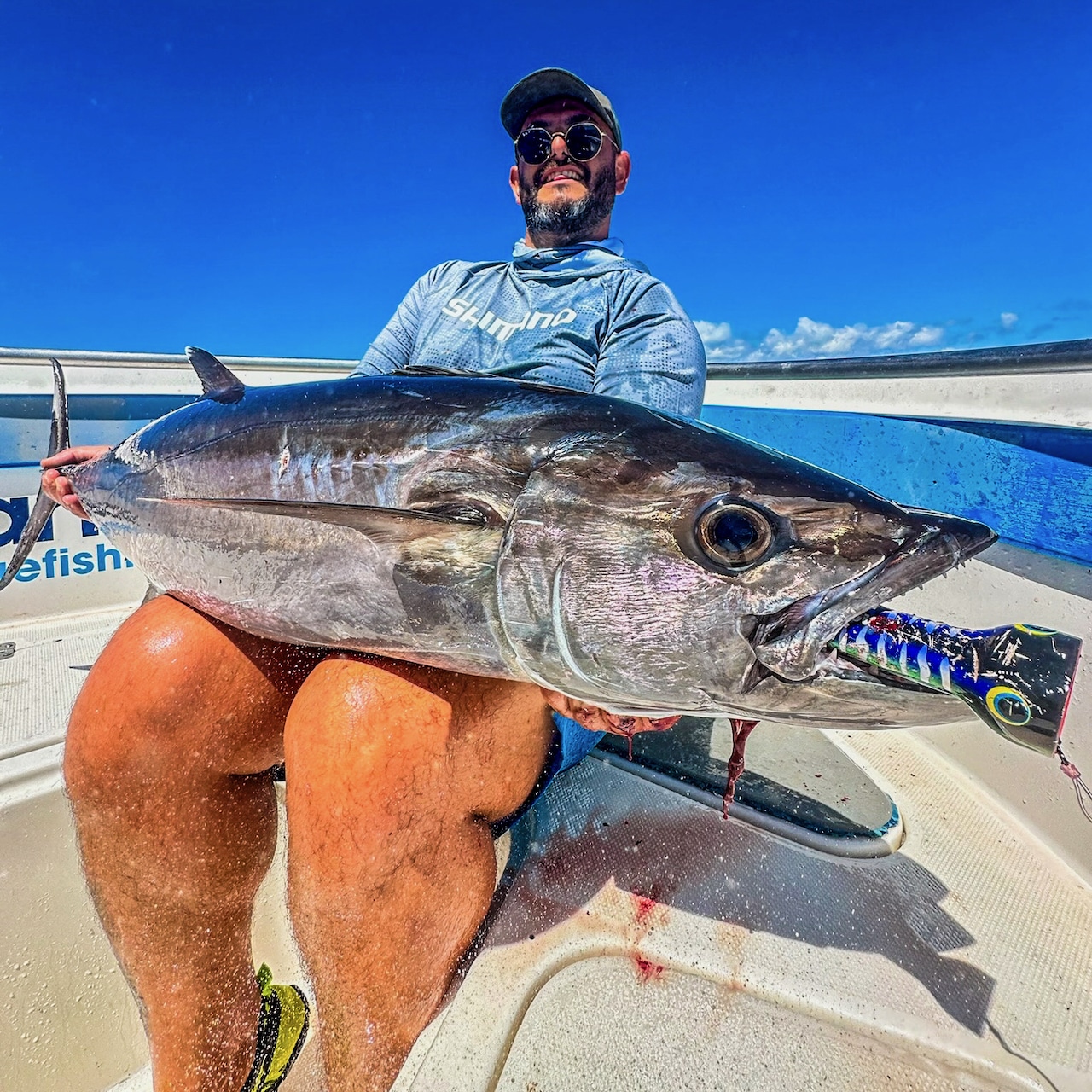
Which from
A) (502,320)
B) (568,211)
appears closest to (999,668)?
(502,320)

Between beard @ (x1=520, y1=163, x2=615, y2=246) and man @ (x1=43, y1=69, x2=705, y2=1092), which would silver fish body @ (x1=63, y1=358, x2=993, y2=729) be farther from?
beard @ (x1=520, y1=163, x2=615, y2=246)

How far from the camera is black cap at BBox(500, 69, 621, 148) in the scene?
7.50 ft

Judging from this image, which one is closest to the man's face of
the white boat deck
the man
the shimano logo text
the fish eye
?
the shimano logo text

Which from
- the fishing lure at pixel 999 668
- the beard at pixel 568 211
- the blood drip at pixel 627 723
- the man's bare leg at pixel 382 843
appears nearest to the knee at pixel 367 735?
the man's bare leg at pixel 382 843

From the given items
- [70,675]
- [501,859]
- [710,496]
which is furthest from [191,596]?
[70,675]

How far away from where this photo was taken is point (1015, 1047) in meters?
1.07

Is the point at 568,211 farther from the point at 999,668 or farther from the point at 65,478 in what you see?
the point at 999,668

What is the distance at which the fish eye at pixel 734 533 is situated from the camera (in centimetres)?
92

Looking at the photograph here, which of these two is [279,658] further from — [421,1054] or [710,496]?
[710,496]

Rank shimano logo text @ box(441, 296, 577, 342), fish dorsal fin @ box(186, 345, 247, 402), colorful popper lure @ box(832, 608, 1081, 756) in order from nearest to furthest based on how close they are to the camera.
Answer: colorful popper lure @ box(832, 608, 1081, 756) < fish dorsal fin @ box(186, 345, 247, 402) < shimano logo text @ box(441, 296, 577, 342)

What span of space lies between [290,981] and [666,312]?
224 cm

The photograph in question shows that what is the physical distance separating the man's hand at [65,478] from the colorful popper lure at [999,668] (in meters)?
2.20

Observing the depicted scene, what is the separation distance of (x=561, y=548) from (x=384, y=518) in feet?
1.06

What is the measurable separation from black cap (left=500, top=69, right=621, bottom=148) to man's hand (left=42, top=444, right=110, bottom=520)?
6.35 feet
